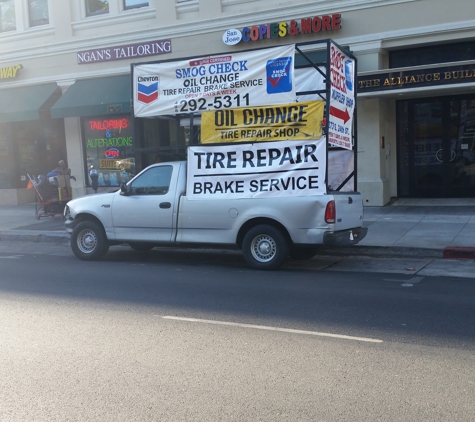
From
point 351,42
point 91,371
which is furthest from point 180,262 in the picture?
point 351,42

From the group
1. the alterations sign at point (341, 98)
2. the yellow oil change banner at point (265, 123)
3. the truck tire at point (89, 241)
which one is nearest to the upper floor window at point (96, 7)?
the truck tire at point (89, 241)

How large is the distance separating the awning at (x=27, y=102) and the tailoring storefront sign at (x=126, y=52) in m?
1.55

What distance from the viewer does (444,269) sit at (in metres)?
9.30

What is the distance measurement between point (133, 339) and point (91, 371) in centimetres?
90

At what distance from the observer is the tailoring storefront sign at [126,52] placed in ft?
58.6

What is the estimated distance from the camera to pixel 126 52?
18.3m

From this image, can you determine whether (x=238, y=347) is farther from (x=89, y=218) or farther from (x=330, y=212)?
(x=89, y=218)

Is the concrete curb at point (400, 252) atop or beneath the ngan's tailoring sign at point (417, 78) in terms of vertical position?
beneath

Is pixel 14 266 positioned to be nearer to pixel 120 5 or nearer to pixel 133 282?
pixel 133 282

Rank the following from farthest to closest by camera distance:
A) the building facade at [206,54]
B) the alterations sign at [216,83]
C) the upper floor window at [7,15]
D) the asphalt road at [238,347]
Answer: the upper floor window at [7,15] → the building facade at [206,54] → the alterations sign at [216,83] → the asphalt road at [238,347]

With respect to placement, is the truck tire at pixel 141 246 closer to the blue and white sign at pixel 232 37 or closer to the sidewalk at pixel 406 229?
the sidewalk at pixel 406 229

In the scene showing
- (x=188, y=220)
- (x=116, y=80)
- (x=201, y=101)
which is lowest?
(x=188, y=220)

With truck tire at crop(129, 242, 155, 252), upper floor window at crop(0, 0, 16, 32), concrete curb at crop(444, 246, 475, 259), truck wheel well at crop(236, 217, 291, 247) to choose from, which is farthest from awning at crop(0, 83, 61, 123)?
concrete curb at crop(444, 246, 475, 259)

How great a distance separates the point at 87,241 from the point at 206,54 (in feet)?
19.1
